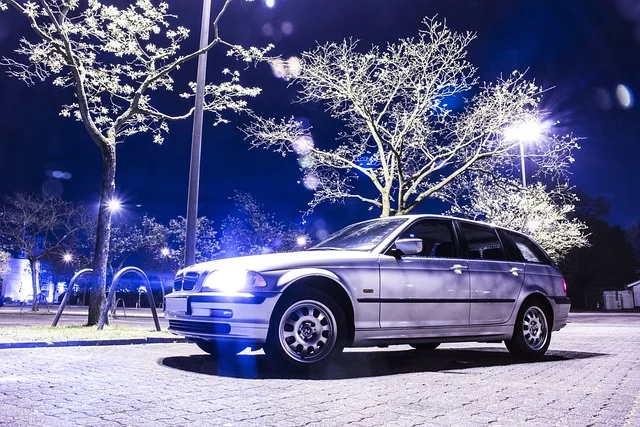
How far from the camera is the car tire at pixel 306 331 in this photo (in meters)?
5.50

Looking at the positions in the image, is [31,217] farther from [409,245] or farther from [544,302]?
[409,245]

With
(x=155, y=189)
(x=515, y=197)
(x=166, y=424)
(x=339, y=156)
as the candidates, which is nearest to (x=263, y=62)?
(x=339, y=156)

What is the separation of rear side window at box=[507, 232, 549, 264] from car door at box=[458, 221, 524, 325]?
378 mm

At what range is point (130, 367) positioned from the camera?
6.00m

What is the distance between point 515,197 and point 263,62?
15.6m

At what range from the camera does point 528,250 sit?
8.12 m

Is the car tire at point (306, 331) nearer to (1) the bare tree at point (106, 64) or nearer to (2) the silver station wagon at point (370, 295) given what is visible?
(2) the silver station wagon at point (370, 295)

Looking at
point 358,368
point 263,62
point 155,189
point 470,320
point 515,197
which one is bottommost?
point 358,368

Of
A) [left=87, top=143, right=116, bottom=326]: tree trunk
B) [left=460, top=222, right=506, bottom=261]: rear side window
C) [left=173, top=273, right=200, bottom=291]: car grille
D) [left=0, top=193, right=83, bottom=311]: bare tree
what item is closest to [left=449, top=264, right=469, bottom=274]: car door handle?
[left=460, top=222, right=506, bottom=261]: rear side window

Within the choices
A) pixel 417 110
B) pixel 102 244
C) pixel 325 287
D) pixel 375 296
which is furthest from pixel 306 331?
pixel 417 110

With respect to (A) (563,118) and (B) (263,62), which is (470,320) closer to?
(B) (263,62)

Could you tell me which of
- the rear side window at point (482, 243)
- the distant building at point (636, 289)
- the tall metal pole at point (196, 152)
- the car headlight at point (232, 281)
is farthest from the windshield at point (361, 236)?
the distant building at point (636, 289)

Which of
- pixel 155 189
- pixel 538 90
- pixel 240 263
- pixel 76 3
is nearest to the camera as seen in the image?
pixel 240 263

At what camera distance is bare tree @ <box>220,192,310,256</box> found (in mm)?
54219
